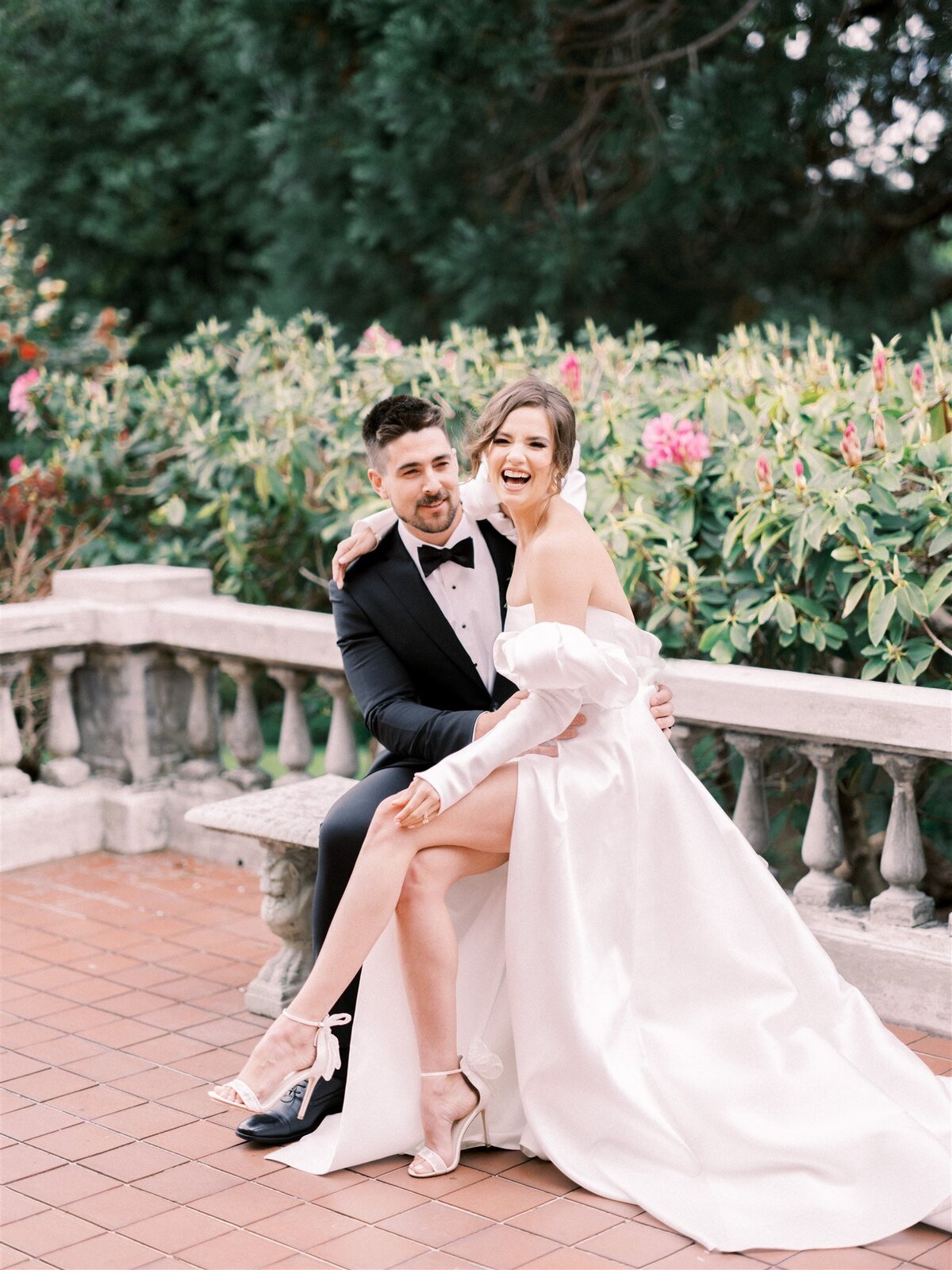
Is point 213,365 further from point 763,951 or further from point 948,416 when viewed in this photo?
point 763,951

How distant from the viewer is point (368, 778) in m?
3.99

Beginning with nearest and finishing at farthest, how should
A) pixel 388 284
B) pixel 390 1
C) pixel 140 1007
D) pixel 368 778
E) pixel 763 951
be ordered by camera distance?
pixel 763 951, pixel 368 778, pixel 140 1007, pixel 390 1, pixel 388 284

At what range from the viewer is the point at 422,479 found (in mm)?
3859

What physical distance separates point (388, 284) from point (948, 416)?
662 centimetres

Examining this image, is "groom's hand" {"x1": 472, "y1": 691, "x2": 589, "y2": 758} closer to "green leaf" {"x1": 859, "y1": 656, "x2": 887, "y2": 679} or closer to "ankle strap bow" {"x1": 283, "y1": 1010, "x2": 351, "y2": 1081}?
"ankle strap bow" {"x1": 283, "y1": 1010, "x2": 351, "y2": 1081}

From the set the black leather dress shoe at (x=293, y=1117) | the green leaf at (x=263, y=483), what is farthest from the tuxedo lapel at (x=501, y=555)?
the green leaf at (x=263, y=483)

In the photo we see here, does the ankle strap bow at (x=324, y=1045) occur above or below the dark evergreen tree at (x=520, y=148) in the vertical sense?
below

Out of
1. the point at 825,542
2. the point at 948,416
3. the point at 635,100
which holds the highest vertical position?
the point at 635,100

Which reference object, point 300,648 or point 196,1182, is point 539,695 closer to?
point 196,1182

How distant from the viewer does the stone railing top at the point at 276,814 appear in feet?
14.1

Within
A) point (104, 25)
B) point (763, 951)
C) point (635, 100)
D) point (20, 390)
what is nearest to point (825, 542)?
point (763, 951)

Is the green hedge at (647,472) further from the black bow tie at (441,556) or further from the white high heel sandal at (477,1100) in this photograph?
the white high heel sandal at (477,1100)

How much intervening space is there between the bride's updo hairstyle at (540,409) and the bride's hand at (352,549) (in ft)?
1.53

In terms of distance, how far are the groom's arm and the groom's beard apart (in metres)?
0.27
